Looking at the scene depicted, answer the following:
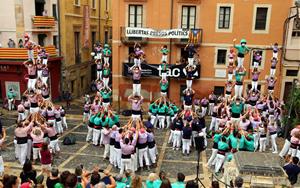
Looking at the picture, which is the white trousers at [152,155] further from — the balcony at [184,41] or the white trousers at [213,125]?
the balcony at [184,41]

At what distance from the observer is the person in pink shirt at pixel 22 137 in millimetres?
13469

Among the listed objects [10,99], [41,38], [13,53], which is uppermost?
[41,38]

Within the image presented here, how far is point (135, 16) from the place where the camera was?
23.7m

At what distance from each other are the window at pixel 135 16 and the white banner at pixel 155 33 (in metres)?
0.83

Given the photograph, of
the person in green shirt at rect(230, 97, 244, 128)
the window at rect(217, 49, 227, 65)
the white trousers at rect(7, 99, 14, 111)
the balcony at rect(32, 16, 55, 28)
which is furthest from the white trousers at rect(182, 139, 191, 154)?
the balcony at rect(32, 16, 55, 28)

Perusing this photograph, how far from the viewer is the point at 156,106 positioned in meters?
19.8

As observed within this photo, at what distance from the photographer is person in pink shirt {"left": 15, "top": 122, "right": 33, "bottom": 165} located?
13469mm

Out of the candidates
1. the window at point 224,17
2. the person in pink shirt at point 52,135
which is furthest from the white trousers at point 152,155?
the window at point 224,17

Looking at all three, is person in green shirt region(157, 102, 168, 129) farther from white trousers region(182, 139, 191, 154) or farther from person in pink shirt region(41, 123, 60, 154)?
person in pink shirt region(41, 123, 60, 154)

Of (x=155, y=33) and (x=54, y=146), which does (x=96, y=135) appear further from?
(x=155, y=33)

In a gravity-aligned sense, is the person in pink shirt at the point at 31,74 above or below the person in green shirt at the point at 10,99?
above

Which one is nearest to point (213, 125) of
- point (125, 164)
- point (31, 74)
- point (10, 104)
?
point (125, 164)

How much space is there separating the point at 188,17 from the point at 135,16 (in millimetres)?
3826

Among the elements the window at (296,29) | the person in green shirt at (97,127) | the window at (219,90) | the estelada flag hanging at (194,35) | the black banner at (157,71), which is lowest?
the person in green shirt at (97,127)
